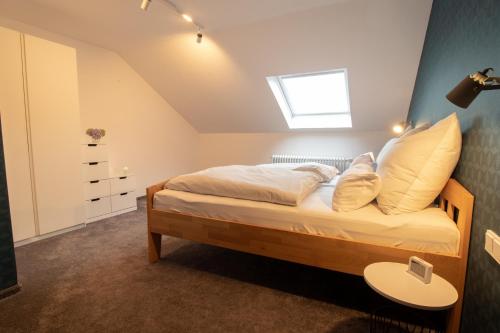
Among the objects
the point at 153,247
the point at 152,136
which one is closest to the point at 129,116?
the point at 152,136

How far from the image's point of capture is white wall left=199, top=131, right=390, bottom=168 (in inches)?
164

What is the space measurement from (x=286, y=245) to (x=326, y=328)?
49cm

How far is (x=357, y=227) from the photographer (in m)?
1.52

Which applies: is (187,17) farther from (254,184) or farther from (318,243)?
(318,243)

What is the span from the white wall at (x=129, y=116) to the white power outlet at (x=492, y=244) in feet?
13.2

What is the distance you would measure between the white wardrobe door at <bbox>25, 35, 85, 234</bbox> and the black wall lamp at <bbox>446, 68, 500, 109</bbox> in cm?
326

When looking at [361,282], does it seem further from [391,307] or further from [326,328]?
[326,328]

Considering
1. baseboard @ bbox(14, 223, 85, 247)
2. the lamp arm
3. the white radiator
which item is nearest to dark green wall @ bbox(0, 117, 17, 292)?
baseboard @ bbox(14, 223, 85, 247)

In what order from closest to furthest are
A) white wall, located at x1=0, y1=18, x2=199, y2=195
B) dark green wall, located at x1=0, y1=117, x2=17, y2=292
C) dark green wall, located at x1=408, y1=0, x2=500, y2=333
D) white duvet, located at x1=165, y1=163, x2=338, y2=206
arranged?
dark green wall, located at x1=408, y1=0, x2=500, y2=333, dark green wall, located at x1=0, y1=117, x2=17, y2=292, white duvet, located at x1=165, y1=163, x2=338, y2=206, white wall, located at x1=0, y1=18, x2=199, y2=195

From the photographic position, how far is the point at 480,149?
3.97 feet

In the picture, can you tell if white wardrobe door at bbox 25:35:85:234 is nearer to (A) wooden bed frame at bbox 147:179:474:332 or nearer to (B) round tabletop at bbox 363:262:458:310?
(A) wooden bed frame at bbox 147:179:474:332

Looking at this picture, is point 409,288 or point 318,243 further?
point 318,243

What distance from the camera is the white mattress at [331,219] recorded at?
137 cm

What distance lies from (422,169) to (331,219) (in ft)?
1.82
